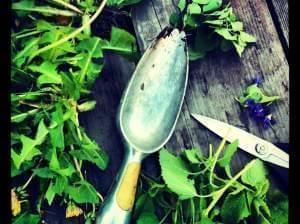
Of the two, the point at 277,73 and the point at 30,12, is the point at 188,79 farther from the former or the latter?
the point at 30,12

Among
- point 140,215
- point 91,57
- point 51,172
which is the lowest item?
point 140,215

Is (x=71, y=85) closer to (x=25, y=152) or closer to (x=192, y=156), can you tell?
(x=25, y=152)

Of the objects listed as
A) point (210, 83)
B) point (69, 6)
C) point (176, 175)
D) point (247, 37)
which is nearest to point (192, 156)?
point (176, 175)

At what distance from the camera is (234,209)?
2.86 ft

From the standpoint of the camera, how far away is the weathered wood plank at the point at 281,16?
97 centimetres

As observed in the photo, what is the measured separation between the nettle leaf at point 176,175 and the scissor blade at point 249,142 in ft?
0.31

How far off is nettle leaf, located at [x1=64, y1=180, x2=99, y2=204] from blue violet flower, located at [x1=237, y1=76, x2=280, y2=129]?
1.08 ft

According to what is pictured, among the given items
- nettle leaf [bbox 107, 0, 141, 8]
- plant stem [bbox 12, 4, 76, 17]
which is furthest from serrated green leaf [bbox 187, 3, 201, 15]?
plant stem [bbox 12, 4, 76, 17]

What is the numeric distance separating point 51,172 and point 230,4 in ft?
1.54

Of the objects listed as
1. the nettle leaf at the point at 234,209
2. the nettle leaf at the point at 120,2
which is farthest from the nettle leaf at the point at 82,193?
the nettle leaf at the point at 120,2

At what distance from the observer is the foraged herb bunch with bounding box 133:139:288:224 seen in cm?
87

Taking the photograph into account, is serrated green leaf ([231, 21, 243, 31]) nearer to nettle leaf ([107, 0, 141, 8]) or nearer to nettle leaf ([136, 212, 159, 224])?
nettle leaf ([107, 0, 141, 8])

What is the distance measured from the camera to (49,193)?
0.85m
